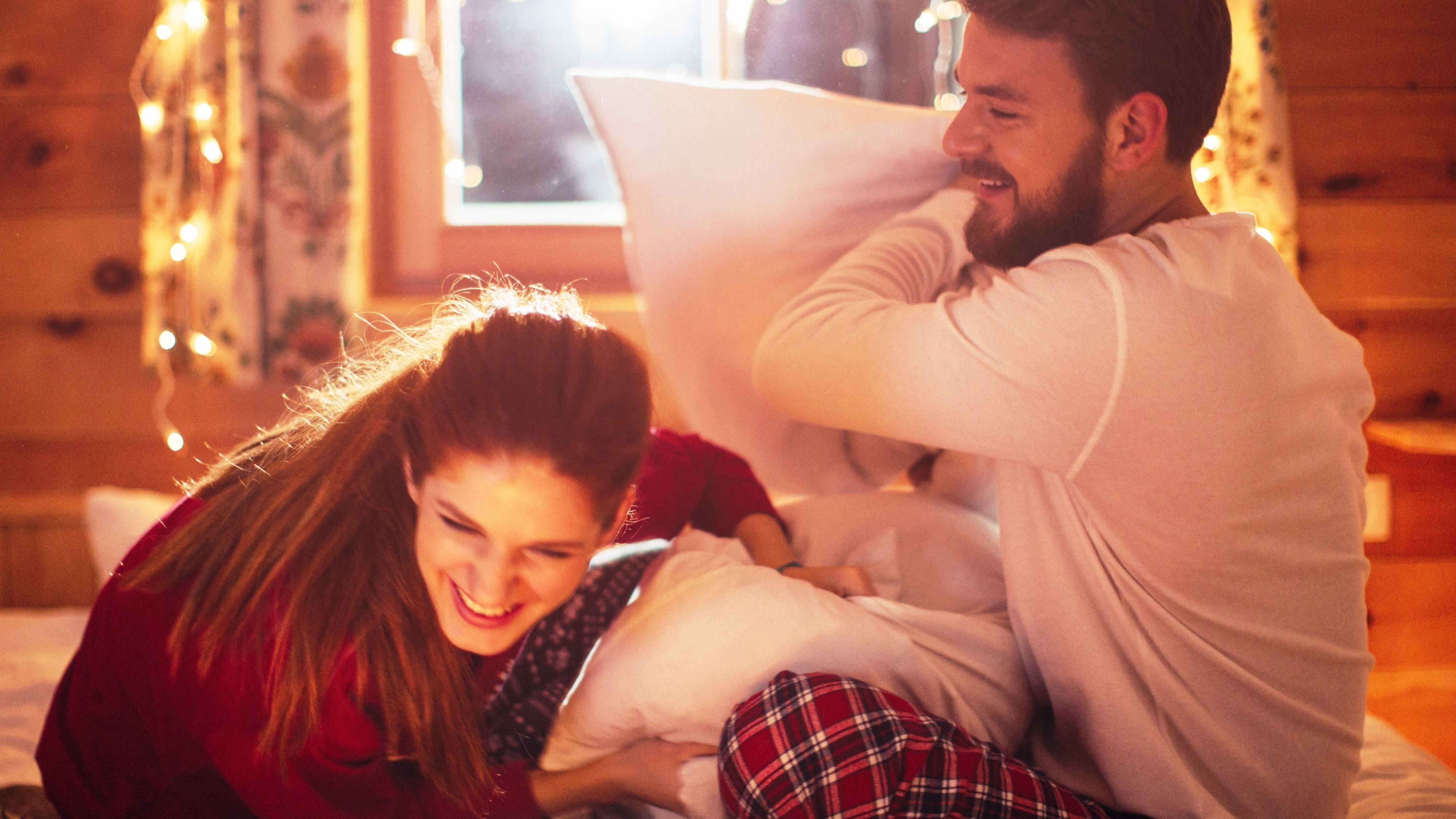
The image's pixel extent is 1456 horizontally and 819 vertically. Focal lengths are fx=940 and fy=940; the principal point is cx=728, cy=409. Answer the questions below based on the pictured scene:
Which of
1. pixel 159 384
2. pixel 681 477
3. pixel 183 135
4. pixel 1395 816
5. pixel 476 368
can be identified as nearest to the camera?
pixel 476 368

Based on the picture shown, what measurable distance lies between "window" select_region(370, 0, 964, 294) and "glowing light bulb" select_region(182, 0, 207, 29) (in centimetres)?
20

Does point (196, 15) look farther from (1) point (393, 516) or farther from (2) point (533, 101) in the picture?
(1) point (393, 516)

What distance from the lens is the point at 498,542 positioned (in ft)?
1.99

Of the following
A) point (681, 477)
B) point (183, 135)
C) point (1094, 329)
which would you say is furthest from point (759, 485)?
point (183, 135)

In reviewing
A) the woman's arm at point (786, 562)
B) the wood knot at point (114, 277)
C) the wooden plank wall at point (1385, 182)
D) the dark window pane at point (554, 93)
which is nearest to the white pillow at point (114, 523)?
the wood knot at point (114, 277)

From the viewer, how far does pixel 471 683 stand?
0.70 metres

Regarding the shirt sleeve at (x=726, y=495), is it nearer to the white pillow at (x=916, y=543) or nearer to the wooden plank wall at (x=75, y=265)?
the white pillow at (x=916, y=543)

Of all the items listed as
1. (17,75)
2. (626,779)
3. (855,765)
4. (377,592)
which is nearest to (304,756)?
(377,592)

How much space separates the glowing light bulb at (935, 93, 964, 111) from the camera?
105 centimetres

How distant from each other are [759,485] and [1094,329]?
38cm

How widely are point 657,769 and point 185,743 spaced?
0.34 meters

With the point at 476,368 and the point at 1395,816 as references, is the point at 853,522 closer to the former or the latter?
the point at 476,368

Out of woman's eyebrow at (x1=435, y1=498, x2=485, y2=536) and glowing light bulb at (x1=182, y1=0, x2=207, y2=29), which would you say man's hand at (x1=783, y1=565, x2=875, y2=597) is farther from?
glowing light bulb at (x1=182, y1=0, x2=207, y2=29)

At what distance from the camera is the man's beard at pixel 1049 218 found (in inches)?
27.0
